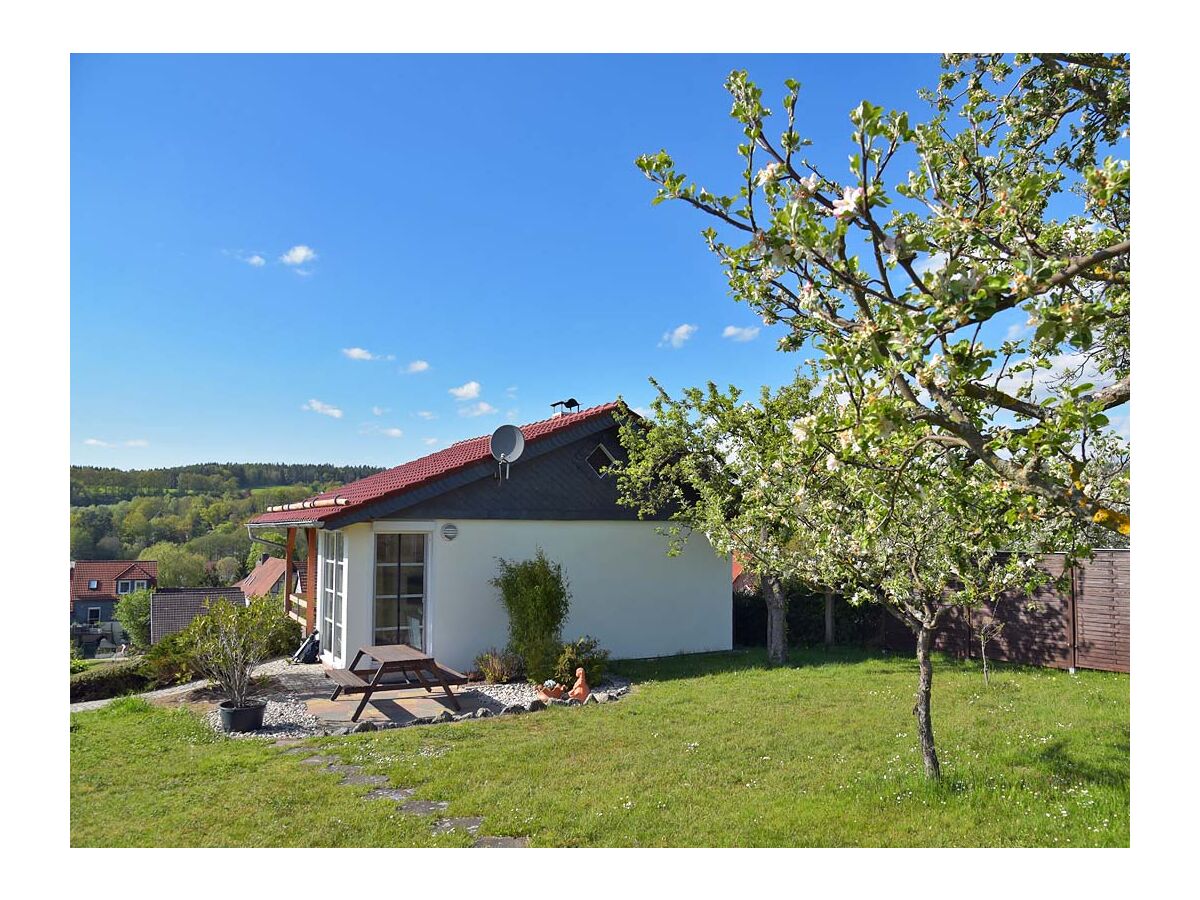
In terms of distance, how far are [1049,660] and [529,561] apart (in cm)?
870

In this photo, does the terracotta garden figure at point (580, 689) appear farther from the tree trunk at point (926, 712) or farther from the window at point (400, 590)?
the tree trunk at point (926, 712)

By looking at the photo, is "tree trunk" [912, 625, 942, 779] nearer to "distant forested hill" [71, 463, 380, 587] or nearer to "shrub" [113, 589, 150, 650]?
"distant forested hill" [71, 463, 380, 587]

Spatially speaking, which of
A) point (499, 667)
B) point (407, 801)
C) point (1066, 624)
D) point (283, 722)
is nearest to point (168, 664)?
point (283, 722)

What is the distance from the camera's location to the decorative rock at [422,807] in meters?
5.27

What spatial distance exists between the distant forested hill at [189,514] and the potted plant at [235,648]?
22605 millimetres

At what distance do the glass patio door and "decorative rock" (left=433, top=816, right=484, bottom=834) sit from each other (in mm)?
6546

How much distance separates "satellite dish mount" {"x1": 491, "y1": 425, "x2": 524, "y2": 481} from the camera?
1134cm

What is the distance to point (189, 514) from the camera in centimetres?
4197

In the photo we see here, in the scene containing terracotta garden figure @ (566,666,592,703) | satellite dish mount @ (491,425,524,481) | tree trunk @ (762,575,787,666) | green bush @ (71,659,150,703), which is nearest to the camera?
terracotta garden figure @ (566,666,592,703)

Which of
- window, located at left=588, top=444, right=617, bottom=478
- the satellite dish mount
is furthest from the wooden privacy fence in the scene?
the satellite dish mount

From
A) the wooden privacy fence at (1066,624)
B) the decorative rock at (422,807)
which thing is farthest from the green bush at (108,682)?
the wooden privacy fence at (1066,624)

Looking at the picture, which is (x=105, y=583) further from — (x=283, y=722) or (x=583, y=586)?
(x=283, y=722)

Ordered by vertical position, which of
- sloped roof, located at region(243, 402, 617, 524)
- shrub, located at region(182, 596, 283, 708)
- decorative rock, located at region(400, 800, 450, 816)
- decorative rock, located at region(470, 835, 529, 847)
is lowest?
decorative rock, located at region(400, 800, 450, 816)
